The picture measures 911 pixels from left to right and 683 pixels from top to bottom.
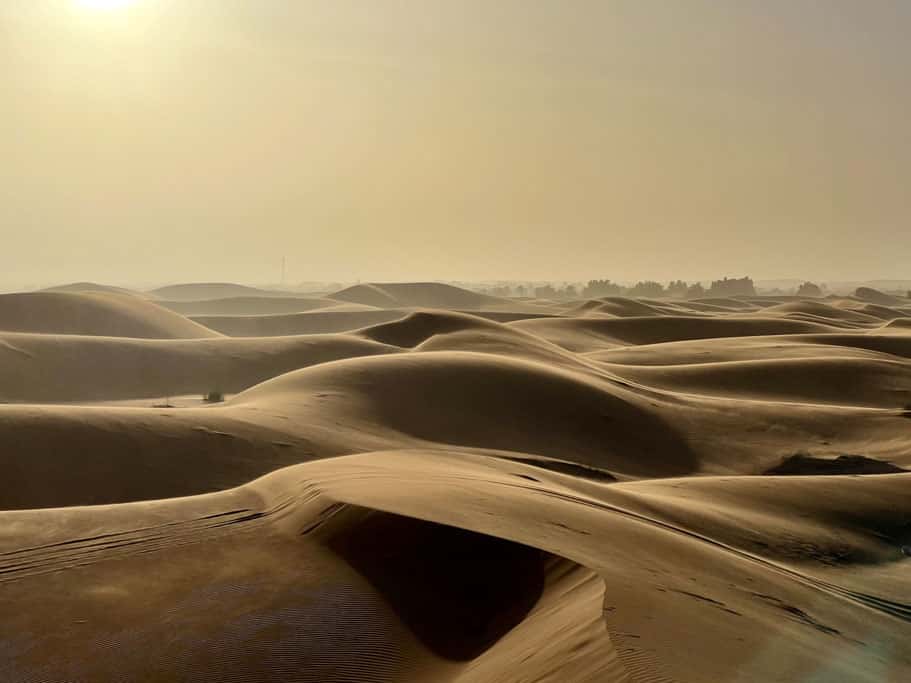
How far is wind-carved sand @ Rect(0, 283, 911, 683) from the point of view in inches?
206

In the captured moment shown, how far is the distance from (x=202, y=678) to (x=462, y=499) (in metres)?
3.52

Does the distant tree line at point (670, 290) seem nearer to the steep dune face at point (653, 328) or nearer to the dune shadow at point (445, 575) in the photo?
the steep dune face at point (653, 328)

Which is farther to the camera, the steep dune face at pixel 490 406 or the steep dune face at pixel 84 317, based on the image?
the steep dune face at pixel 84 317

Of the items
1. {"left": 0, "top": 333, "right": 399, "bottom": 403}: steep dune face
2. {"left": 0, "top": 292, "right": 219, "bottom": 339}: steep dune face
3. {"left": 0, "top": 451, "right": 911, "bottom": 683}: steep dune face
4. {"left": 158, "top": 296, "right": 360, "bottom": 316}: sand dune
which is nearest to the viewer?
{"left": 0, "top": 451, "right": 911, "bottom": 683}: steep dune face

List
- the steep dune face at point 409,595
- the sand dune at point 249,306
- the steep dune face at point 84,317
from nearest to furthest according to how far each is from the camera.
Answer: the steep dune face at point 409,595, the steep dune face at point 84,317, the sand dune at point 249,306

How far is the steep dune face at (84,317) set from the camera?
161 ft

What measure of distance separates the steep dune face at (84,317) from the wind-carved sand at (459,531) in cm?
2135

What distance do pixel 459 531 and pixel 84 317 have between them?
163 ft

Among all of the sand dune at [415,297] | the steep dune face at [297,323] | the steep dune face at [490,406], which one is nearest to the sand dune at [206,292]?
the sand dune at [415,297]

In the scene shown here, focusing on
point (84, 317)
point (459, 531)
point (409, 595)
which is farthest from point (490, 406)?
point (84, 317)

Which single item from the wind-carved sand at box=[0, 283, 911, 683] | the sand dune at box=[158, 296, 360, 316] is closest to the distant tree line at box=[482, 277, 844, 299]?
the sand dune at box=[158, 296, 360, 316]

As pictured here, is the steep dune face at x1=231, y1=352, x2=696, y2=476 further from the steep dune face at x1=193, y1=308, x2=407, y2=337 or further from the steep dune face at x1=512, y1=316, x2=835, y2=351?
the steep dune face at x1=193, y1=308, x2=407, y2=337

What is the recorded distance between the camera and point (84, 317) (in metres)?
50.9

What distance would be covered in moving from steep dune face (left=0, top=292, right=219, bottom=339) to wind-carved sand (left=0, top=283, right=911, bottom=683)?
21.3m
